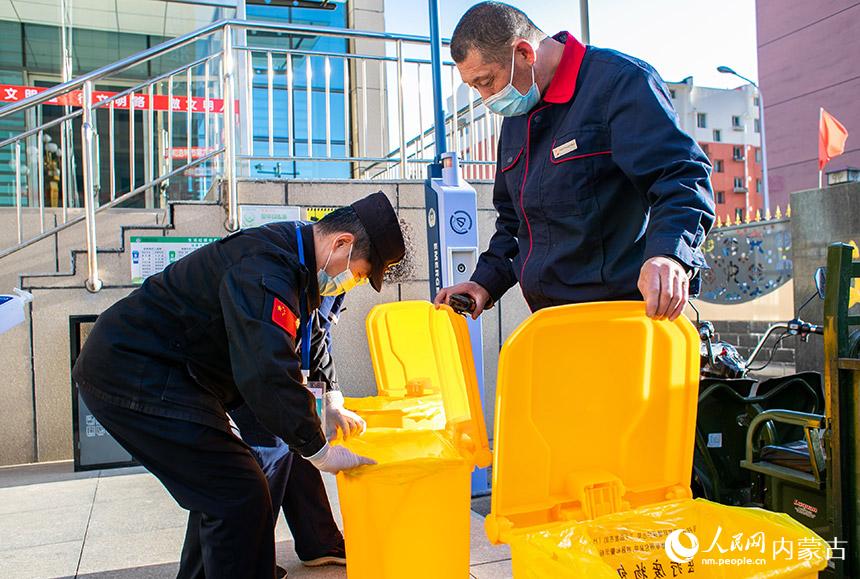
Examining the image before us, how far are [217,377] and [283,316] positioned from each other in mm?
379

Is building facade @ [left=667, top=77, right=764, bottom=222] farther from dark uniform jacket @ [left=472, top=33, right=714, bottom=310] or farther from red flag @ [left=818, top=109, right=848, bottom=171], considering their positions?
dark uniform jacket @ [left=472, top=33, right=714, bottom=310]

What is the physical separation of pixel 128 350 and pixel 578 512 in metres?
1.30

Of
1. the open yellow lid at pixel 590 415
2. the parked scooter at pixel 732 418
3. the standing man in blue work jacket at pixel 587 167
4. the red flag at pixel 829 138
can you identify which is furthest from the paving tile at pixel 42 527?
the red flag at pixel 829 138

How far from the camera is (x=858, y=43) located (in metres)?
23.3

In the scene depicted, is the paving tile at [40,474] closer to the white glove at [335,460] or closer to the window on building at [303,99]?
the window on building at [303,99]

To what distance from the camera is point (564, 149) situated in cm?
189

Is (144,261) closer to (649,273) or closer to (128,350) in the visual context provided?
(128,350)

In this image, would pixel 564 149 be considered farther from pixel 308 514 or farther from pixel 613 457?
pixel 308 514

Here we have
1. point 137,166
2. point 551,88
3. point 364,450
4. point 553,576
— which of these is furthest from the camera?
point 137,166

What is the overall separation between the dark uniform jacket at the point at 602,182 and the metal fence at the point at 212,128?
336cm

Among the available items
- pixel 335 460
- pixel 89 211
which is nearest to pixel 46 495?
pixel 89 211

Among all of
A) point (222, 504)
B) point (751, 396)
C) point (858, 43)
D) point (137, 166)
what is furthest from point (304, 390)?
point (858, 43)

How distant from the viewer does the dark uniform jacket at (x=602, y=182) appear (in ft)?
5.31

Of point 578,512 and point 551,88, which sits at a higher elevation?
point 551,88
